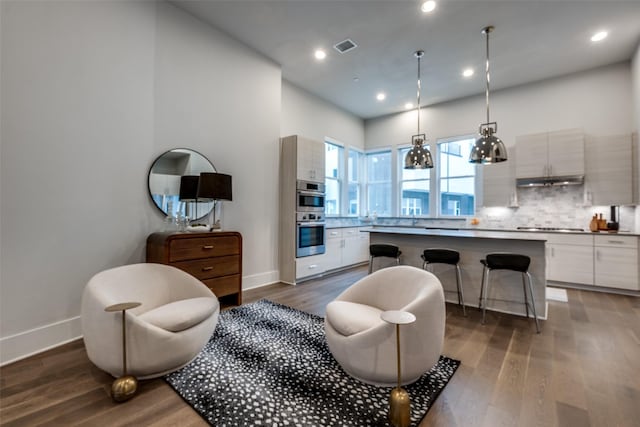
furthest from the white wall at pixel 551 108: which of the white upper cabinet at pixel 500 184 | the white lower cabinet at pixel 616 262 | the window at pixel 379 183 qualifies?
the white lower cabinet at pixel 616 262

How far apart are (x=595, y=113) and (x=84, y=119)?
6.88m

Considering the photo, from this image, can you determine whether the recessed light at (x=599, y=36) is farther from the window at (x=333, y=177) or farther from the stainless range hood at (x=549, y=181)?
the window at (x=333, y=177)

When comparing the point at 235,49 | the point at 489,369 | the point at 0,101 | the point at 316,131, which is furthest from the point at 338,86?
the point at 489,369

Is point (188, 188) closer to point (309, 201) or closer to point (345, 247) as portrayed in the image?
point (309, 201)

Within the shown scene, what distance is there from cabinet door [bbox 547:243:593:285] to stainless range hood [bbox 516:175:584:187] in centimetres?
Result: 105

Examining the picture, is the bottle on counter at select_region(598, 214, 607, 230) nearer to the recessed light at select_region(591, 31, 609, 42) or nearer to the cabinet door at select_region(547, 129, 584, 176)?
the cabinet door at select_region(547, 129, 584, 176)

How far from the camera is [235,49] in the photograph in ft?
13.0

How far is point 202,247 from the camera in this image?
3.10 m

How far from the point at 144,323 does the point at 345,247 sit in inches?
164

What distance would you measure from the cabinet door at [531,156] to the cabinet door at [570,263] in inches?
48.2

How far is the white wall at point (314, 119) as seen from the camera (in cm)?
516

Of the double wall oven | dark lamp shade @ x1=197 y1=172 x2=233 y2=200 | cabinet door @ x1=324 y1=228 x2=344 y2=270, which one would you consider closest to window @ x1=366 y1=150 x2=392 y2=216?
cabinet door @ x1=324 y1=228 x2=344 y2=270

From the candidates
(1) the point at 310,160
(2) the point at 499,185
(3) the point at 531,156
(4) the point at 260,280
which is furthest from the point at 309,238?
(3) the point at 531,156

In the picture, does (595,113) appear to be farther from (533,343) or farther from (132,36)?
(132,36)
